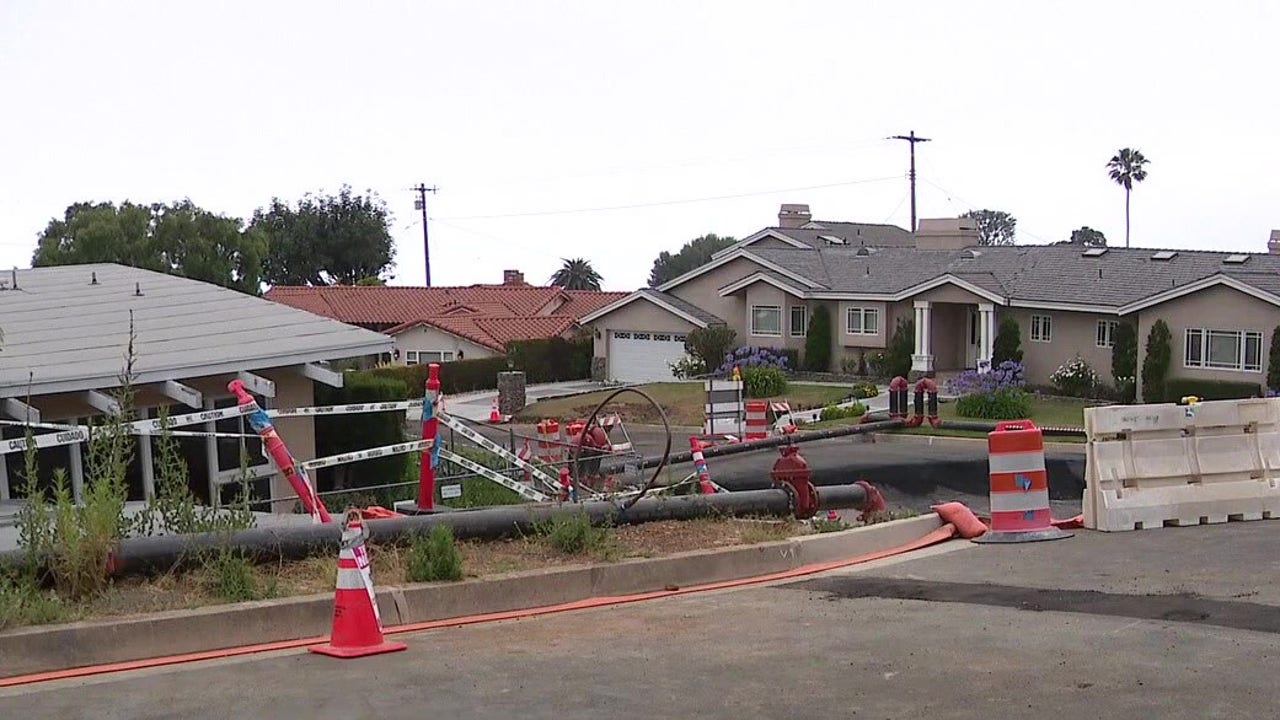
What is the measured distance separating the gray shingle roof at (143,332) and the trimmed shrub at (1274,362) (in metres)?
25.7

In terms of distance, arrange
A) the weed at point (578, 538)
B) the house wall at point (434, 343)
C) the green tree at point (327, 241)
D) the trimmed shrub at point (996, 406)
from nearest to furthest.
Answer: the weed at point (578, 538) < the trimmed shrub at point (996, 406) < the house wall at point (434, 343) < the green tree at point (327, 241)

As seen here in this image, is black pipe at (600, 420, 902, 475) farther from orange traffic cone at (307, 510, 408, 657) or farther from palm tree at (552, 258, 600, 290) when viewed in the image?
palm tree at (552, 258, 600, 290)

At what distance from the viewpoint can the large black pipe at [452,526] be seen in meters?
9.01

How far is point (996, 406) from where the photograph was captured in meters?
38.9

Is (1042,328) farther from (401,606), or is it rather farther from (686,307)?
(401,606)

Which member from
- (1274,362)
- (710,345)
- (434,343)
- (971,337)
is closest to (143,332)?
(1274,362)

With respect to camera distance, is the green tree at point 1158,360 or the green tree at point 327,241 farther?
the green tree at point 327,241

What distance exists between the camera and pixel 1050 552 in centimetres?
1203

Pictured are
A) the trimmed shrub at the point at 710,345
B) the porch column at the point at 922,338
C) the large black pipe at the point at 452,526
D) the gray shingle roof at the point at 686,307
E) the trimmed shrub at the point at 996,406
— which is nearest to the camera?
the large black pipe at the point at 452,526

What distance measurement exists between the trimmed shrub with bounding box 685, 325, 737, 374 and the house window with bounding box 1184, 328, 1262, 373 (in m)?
16.6

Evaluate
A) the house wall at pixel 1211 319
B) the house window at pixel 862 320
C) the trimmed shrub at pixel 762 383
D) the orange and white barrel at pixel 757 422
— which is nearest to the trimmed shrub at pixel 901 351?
the house window at pixel 862 320

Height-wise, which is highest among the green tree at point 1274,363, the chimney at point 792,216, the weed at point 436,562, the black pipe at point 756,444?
the chimney at point 792,216

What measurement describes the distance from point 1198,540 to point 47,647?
29.4 ft

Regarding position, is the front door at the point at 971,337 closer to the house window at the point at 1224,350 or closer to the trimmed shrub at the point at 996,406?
the house window at the point at 1224,350
